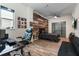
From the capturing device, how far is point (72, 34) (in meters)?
2.51

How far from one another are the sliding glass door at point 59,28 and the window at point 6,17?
0.97m

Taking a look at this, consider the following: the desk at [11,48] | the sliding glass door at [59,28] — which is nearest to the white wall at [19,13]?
the desk at [11,48]

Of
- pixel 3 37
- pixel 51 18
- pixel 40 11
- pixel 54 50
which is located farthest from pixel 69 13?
pixel 3 37

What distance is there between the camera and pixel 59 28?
8.60 ft

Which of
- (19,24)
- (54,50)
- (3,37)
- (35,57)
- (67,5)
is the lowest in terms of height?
(35,57)

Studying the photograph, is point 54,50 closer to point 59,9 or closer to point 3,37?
point 59,9

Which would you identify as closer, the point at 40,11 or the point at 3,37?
the point at 3,37

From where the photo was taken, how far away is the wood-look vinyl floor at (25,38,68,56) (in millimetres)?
2502

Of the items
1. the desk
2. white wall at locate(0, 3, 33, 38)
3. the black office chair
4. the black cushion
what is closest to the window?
white wall at locate(0, 3, 33, 38)

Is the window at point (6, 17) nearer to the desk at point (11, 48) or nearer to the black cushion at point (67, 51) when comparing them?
the desk at point (11, 48)

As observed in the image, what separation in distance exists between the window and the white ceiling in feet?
1.57

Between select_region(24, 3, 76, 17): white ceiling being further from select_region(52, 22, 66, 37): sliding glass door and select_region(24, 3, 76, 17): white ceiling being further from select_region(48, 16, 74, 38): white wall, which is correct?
select_region(52, 22, 66, 37): sliding glass door

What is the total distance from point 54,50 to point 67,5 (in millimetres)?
1049

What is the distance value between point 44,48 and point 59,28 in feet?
1.93
